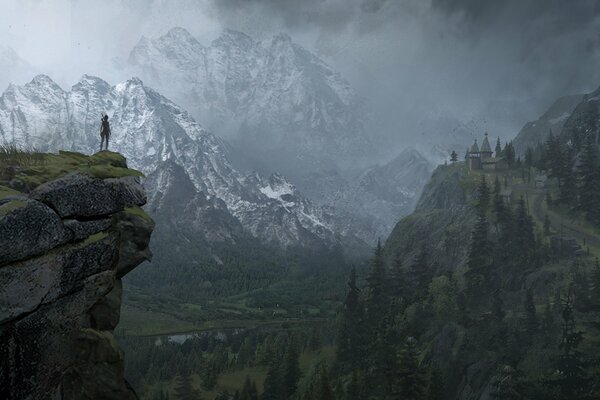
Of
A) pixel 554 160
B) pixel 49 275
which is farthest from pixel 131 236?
pixel 554 160

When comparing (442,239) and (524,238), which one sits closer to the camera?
(524,238)

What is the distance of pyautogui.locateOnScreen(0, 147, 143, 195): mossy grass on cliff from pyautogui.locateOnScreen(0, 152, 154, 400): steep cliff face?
57 millimetres

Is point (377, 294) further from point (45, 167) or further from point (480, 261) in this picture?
point (45, 167)

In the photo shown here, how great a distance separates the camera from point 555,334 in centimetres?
8288

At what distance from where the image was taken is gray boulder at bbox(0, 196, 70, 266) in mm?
21547

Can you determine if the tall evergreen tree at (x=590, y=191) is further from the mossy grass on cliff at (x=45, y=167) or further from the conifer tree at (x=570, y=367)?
the mossy grass on cliff at (x=45, y=167)

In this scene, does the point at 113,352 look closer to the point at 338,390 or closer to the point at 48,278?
the point at 48,278

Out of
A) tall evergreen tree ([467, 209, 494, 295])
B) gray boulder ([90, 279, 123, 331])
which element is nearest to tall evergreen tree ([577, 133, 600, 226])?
tall evergreen tree ([467, 209, 494, 295])

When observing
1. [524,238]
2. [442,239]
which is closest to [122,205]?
[524,238]

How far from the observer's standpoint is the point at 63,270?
79.6 ft

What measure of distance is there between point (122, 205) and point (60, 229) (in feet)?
18.3

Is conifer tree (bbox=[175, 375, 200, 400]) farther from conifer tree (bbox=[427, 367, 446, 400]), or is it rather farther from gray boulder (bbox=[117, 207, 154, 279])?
gray boulder (bbox=[117, 207, 154, 279])

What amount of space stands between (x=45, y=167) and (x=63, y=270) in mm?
7034

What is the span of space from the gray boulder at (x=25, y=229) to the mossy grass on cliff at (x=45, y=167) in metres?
1.66
